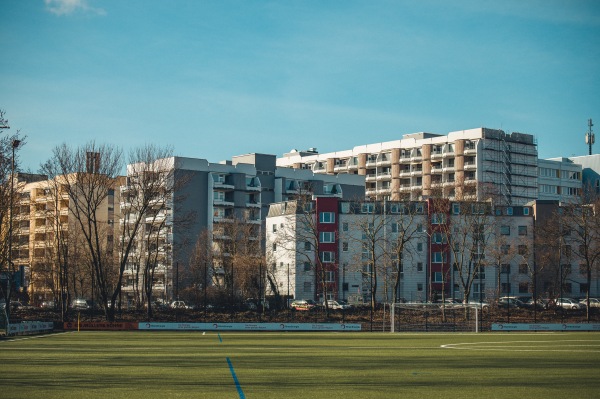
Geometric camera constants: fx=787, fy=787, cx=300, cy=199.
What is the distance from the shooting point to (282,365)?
31.5 meters

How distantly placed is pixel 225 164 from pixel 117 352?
108209 mm

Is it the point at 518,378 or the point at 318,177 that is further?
the point at 318,177

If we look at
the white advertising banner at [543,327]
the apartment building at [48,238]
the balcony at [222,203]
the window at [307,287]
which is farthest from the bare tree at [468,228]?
the balcony at [222,203]

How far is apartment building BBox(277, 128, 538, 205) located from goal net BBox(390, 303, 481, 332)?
86.5m

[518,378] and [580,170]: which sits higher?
[580,170]

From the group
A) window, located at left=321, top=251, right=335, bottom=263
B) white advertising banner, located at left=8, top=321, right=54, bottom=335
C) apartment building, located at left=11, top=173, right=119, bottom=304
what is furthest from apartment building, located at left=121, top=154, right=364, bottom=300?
white advertising banner, located at left=8, top=321, right=54, bottom=335

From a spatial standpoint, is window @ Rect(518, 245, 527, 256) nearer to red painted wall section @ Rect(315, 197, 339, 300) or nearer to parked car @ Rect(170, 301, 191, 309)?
red painted wall section @ Rect(315, 197, 339, 300)

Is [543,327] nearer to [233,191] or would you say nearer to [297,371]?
[297,371]

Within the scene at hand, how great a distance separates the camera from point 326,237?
4515 inches

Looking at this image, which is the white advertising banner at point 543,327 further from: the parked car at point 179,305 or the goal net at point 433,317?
the parked car at point 179,305

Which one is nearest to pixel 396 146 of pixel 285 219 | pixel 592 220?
pixel 285 219

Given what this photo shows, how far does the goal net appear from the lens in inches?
2751

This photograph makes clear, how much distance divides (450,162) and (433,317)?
98.5 metres

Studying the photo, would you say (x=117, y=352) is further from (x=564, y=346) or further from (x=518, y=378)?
(x=564, y=346)
